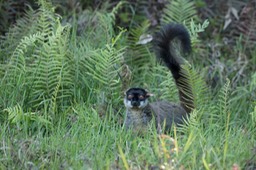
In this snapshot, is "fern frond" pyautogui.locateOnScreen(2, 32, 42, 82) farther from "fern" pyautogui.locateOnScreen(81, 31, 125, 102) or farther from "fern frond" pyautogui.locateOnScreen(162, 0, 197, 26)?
"fern frond" pyautogui.locateOnScreen(162, 0, 197, 26)

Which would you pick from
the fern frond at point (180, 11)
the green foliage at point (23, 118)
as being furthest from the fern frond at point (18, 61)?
the fern frond at point (180, 11)

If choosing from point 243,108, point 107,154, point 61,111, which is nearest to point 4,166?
point 107,154

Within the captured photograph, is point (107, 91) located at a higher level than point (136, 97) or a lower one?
higher

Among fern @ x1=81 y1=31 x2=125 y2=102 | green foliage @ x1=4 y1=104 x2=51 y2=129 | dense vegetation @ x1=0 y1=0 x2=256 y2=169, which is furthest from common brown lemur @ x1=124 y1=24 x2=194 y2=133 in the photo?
green foliage @ x1=4 y1=104 x2=51 y2=129

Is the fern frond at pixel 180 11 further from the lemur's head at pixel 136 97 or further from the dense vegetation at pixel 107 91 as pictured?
the lemur's head at pixel 136 97

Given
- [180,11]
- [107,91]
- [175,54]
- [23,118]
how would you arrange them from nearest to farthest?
[23,118], [175,54], [107,91], [180,11]

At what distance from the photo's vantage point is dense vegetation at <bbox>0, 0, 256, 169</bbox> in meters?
5.61

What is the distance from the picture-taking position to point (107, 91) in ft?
25.2

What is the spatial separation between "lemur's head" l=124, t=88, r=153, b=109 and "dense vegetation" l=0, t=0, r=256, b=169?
0.22 metres

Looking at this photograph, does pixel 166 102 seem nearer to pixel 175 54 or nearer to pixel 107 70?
pixel 175 54

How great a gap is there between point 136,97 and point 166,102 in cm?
65

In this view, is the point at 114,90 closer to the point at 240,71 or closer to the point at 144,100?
the point at 144,100

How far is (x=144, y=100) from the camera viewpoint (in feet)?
23.1

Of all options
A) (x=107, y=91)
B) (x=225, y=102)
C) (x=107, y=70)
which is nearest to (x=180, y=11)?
(x=107, y=70)
